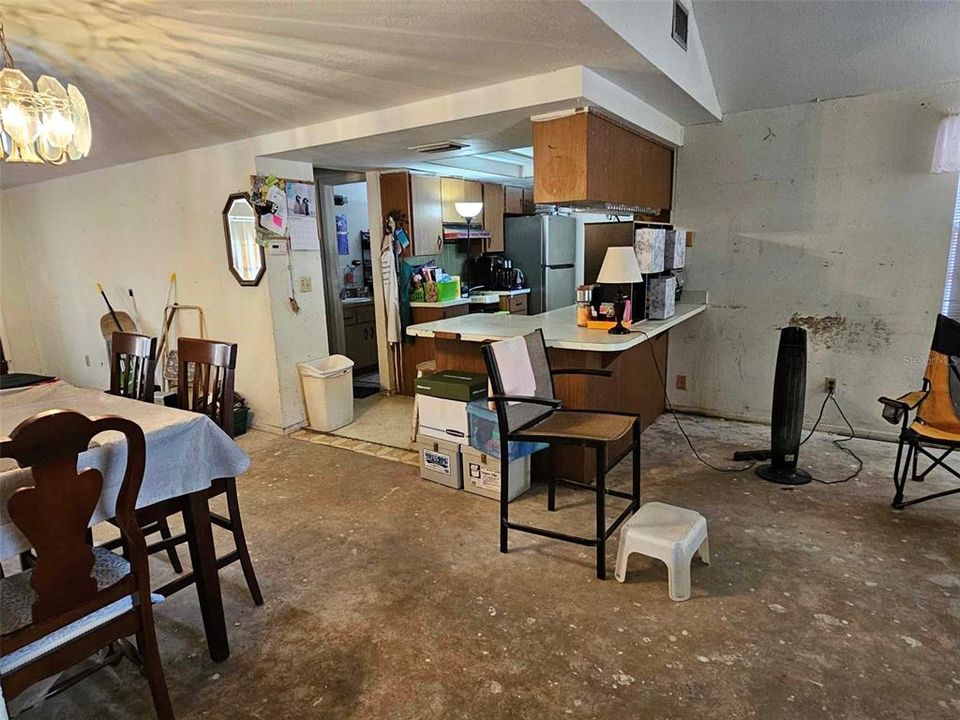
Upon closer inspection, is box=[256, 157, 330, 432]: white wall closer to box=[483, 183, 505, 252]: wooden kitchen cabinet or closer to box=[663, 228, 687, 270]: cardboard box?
box=[483, 183, 505, 252]: wooden kitchen cabinet

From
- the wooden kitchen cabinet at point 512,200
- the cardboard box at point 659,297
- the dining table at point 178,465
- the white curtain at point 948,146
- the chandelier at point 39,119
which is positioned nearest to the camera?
the dining table at point 178,465

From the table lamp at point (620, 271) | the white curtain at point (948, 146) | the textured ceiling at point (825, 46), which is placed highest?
the textured ceiling at point (825, 46)

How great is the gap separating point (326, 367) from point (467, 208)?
6.88ft

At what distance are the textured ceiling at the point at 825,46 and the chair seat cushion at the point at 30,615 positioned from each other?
3574 mm

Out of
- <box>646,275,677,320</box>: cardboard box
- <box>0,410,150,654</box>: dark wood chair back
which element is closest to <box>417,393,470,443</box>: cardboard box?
<box>646,275,677,320</box>: cardboard box

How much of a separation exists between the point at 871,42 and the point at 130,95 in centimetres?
406

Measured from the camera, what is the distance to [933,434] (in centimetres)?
278

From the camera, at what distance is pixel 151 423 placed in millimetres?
1816

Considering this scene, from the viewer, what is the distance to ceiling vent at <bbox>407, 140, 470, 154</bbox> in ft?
12.2

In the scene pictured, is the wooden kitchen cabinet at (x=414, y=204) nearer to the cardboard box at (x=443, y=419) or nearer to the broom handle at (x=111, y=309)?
the cardboard box at (x=443, y=419)

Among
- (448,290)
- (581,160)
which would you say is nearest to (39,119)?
(581,160)

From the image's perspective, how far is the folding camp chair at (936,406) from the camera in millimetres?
2795

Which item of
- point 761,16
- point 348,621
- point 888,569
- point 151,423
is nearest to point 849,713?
point 888,569

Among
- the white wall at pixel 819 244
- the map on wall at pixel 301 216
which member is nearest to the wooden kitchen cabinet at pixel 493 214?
the map on wall at pixel 301 216
